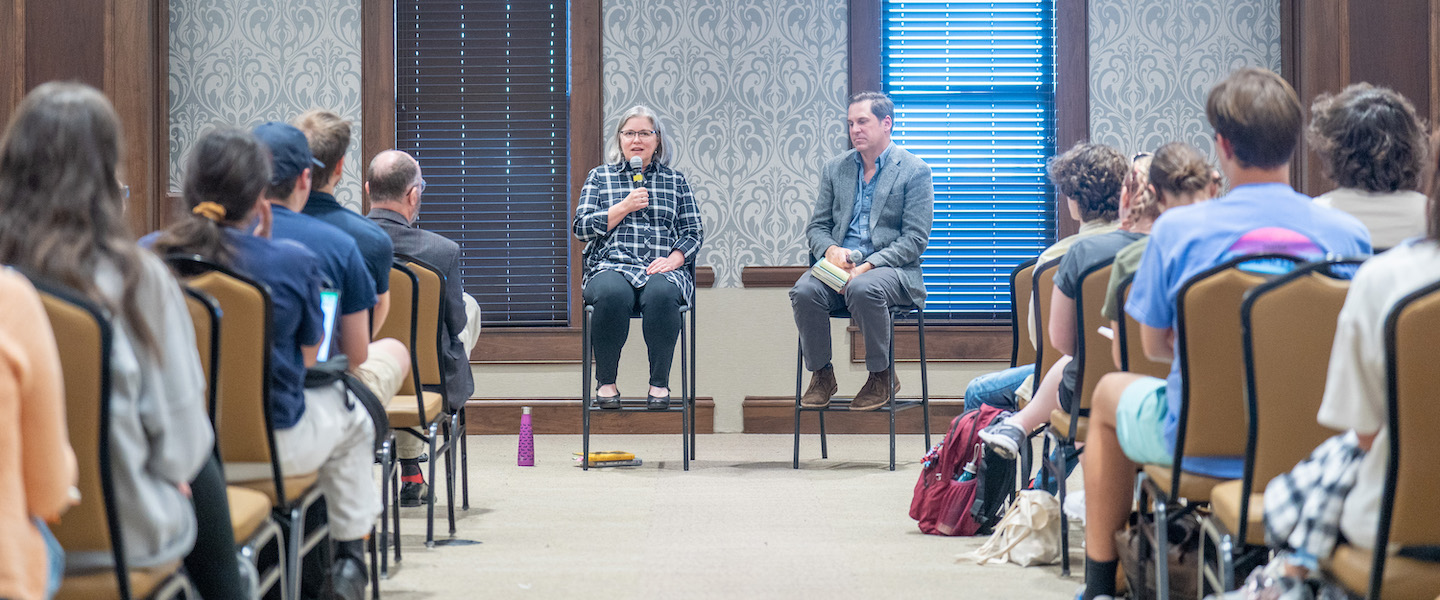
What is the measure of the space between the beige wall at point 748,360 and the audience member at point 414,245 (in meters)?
2.07

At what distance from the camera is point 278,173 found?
2363 millimetres

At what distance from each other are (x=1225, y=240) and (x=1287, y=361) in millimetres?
299

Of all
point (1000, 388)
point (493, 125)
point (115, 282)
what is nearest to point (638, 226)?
point (493, 125)

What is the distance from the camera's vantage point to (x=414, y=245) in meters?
3.56

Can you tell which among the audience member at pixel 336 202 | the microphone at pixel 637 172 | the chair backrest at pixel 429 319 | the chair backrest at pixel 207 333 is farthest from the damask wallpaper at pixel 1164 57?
the chair backrest at pixel 207 333

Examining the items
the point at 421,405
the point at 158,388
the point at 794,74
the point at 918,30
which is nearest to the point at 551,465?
the point at 421,405

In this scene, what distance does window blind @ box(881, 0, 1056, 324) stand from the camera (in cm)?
568

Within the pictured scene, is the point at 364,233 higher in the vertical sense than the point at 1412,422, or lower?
higher

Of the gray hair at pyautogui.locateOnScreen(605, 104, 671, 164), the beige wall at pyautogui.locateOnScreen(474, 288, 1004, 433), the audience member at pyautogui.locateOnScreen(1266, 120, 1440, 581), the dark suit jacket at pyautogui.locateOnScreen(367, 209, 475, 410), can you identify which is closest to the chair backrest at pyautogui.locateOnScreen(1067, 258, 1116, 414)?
the audience member at pyautogui.locateOnScreen(1266, 120, 1440, 581)

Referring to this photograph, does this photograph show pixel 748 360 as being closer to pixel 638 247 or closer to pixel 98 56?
pixel 638 247

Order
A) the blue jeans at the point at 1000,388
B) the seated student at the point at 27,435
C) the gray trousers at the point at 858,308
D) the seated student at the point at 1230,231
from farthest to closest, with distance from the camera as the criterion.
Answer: the gray trousers at the point at 858,308 < the blue jeans at the point at 1000,388 < the seated student at the point at 1230,231 < the seated student at the point at 27,435

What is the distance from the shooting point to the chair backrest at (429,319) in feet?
10.3

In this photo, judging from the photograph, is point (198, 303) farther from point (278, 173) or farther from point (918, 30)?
point (918, 30)

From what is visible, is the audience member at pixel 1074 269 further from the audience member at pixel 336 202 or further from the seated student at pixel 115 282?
the seated student at pixel 115 282
